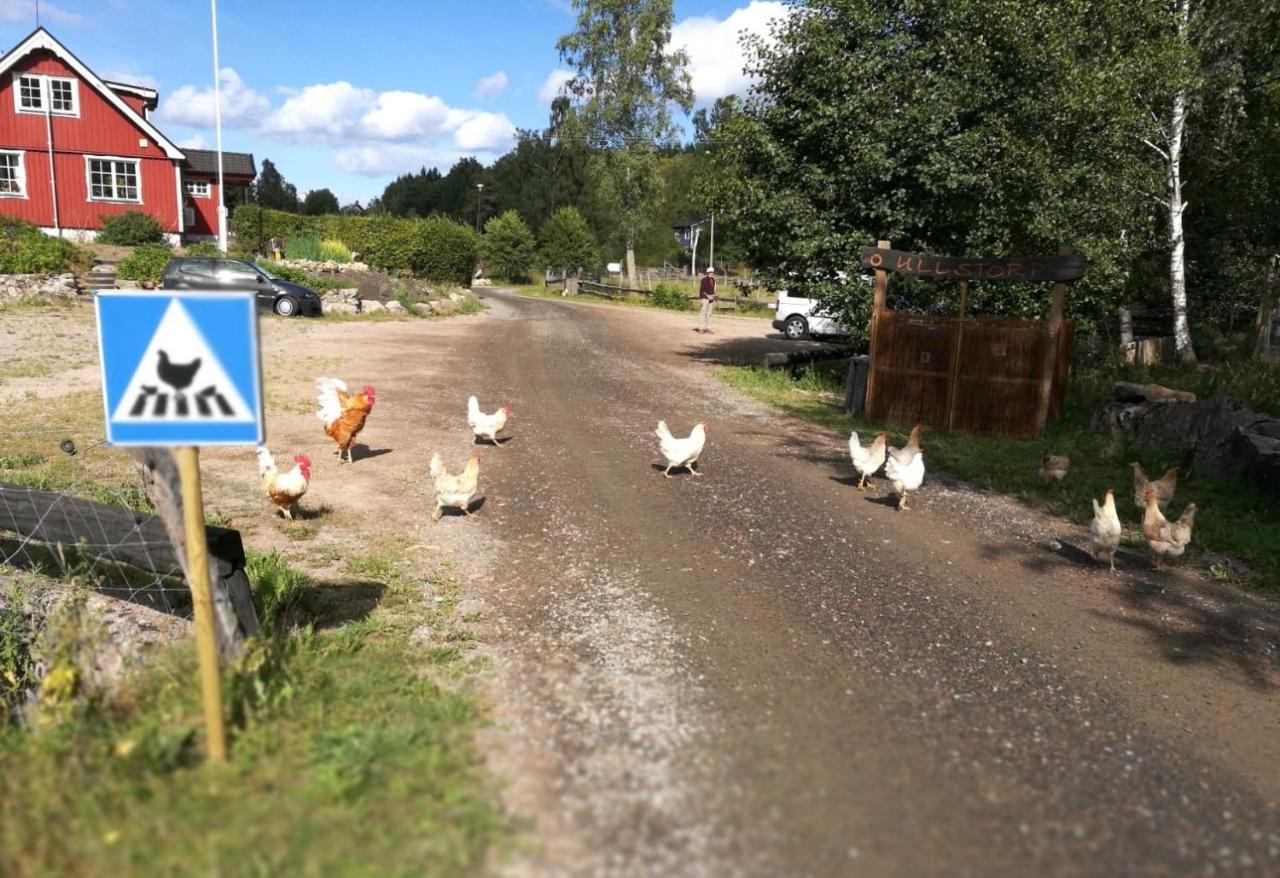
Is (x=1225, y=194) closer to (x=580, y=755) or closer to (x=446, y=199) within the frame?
(x=580, y=755)

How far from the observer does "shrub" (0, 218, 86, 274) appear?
2362 cm

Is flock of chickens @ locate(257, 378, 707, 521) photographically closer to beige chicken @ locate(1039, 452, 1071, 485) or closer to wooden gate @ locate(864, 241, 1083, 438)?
beige chicken @ locate(1039, 452, 1071, 485)

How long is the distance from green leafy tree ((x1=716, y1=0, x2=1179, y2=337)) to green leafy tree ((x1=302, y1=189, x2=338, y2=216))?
119582mm

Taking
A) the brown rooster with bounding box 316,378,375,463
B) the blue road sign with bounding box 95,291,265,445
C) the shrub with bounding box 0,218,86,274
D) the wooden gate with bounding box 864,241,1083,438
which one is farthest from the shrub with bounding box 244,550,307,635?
the shrub with bounding box 0,218,86,274

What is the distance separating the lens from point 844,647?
5.23 metres

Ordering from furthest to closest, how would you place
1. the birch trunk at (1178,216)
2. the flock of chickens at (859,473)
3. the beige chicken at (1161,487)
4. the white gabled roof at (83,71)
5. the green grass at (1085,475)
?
the white gabled roof at (83,71) < the birch trunk at (1178,216) < the beige chicken at (1161,487) < the green grass at (1085,475) < the flock of chickens at (859,473)

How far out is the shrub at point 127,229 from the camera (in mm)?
31469

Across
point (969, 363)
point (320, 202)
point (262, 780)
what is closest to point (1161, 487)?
point (969, 363)

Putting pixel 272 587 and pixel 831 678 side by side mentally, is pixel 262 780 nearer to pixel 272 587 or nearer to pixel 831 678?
pixel 272 587

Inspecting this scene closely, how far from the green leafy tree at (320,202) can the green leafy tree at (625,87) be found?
3607 inches

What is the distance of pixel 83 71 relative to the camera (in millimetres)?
32156

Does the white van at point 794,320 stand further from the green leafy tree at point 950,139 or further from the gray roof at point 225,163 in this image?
the gray roof at point 225,163

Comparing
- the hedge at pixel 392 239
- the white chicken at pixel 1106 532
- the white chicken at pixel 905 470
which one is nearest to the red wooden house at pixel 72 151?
the hedge at pixel 392 239

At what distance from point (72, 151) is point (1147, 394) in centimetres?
3669
